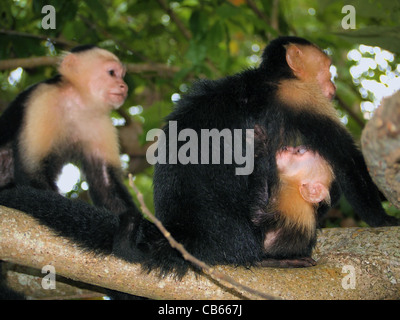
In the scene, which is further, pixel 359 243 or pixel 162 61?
pixel 162 61

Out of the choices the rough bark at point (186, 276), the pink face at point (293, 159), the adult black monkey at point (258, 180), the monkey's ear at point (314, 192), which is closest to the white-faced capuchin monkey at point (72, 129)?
the adult black monkey at point (258, 180)

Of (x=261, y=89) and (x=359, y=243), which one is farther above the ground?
(x=261, y=89)

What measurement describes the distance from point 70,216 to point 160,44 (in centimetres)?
549

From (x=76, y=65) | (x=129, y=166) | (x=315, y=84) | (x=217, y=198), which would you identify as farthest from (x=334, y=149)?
(x=129, y=166)

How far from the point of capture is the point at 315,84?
13.0 feet

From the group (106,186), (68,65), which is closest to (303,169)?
(106,186)

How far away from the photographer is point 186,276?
290 centimetres

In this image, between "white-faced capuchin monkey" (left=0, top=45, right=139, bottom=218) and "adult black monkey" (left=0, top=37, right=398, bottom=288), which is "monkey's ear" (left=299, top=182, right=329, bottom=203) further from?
"white-faced capuchin monkey" (left=0, top=45, right=139, bottom=218)

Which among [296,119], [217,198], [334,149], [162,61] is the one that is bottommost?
[217,198]

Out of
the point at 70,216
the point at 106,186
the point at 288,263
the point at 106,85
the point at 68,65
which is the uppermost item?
the point at 68,65

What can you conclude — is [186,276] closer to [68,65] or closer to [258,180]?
[258,180]

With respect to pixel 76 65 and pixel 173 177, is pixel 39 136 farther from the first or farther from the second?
pixel 173 177

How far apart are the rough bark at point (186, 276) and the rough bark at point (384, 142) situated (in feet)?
3.53

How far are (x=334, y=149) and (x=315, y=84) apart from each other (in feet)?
2.30
